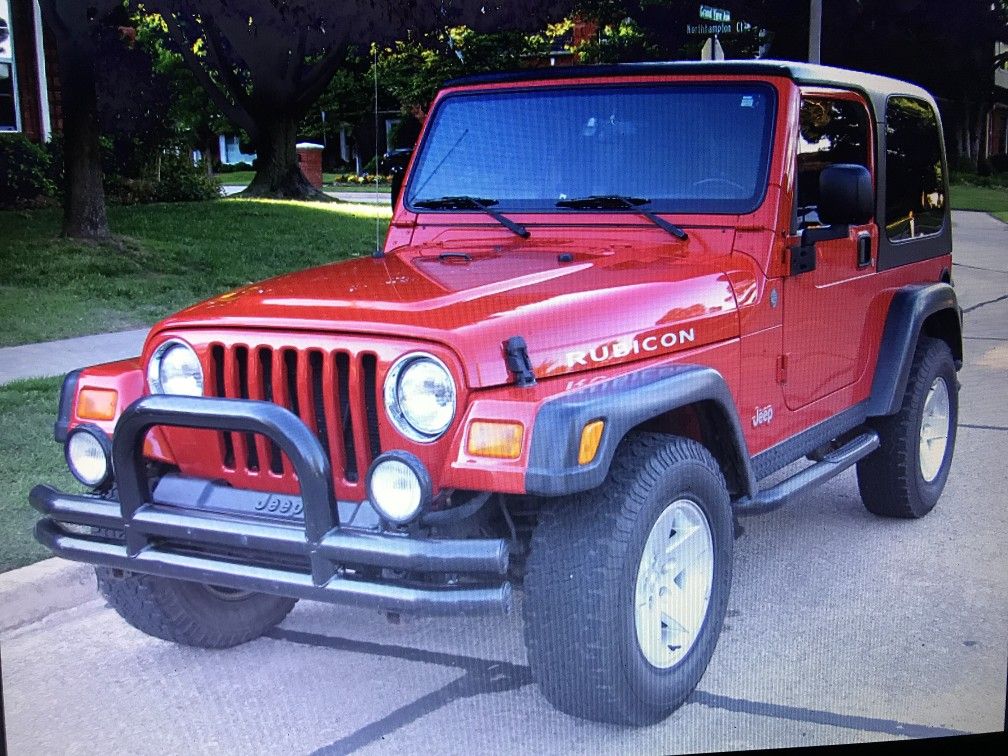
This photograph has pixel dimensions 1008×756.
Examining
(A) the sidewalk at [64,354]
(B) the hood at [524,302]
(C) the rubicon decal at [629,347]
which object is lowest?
(A) the sidewalk at [64,354]

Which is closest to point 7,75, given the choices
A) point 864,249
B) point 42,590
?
point 42,590

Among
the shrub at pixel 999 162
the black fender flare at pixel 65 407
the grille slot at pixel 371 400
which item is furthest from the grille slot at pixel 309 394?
the shrub at pixel 999 162

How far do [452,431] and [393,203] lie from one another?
181 centimetres

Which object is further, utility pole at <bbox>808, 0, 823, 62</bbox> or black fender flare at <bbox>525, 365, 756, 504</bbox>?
utility pole at <bbox>808, 0, 823, 62</bbox>

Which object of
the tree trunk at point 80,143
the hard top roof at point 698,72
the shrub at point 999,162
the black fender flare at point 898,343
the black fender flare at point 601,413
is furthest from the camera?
the shrub at point 999,162

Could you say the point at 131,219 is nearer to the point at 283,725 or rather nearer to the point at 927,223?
the point at 283,725

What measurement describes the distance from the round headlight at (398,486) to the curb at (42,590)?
1561 mm

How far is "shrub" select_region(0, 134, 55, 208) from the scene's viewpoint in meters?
3.86

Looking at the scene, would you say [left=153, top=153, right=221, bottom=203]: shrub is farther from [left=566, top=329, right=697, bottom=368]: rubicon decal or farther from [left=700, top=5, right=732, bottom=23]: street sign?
[left=700, top=5, right=732, bottom=23]: street sign

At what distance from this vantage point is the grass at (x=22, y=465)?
12.6 ft

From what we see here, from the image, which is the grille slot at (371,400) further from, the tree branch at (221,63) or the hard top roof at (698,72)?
the hard top roof at (698,72)

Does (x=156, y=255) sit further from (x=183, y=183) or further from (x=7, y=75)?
(x=7, y=75)

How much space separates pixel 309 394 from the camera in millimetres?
2977

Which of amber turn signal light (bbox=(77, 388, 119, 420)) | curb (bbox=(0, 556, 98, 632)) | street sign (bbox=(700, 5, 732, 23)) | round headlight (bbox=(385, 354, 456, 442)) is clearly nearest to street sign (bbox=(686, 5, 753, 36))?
street sign (bbox=(700, 5, 732, 23))
